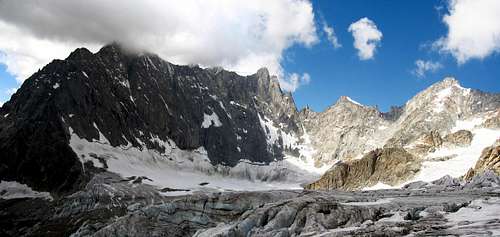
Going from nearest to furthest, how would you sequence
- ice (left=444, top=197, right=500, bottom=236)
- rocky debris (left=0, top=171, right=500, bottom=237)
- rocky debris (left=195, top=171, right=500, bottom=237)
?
1. ice (left=444, top=197, right=500, bottom=236)
2. rocky debris (left=195, top=171, right=500, bottom=237)
3. rocky debris (left=0, top=171, right=500, bottom=237)

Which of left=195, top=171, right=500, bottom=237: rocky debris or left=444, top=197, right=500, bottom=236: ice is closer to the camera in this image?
left=444, top=197, right=500, bottom=236: ice

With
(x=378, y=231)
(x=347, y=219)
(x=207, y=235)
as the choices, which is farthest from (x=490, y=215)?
(x=207, y=235)

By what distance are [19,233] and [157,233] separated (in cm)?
13284

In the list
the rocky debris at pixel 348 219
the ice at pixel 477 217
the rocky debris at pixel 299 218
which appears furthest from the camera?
the rocky debris at pixel 299 218

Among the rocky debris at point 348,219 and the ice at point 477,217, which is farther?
the rocky debris at point 348,219

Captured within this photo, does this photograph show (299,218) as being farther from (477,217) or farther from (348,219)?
(477,217)

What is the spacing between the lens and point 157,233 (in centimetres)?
8419

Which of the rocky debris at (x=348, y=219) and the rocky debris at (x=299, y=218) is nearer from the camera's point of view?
the rocky debris at (x=348, y=219)

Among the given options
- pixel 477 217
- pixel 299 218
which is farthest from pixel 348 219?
pixel 477 217

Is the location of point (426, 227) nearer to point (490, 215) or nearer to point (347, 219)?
point (490, 215)

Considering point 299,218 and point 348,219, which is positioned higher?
point 348,219

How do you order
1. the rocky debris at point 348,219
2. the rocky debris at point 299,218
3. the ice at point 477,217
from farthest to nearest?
1. the rocky debris at point 299,218
2. the rocky debris at point 348,219
3. the ice at point 477,217

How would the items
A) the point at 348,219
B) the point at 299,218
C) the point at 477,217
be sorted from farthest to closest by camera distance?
1. the point at 299,218
2. the point at 348,219
3. the point at 477,217

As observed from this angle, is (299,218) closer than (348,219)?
No
